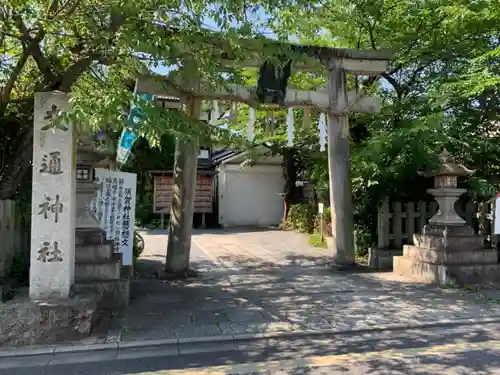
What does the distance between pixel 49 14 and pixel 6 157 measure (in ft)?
8.36

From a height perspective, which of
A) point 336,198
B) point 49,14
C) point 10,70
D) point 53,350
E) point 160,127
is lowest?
point 53,350

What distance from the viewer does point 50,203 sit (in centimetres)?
589

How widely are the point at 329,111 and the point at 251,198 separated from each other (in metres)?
12.2

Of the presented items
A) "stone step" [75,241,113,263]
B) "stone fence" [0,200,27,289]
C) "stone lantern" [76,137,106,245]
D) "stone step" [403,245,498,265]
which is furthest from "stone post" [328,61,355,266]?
"stone fence" [0,200,27,289]

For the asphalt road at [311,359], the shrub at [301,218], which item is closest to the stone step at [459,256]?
the asphalt road at [311,359]

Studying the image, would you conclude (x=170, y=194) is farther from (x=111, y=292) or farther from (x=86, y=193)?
(x=111, y=292)

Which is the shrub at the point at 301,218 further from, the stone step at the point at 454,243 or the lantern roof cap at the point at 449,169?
the lantern roof cap at the point at 449,169

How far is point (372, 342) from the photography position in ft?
18.6

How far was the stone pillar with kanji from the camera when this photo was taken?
585cm

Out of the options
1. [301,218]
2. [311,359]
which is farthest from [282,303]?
[301,218]

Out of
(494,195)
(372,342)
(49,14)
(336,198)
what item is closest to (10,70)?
(49,14)

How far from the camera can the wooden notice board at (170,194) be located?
20.4 meters

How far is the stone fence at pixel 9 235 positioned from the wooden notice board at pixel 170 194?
41.2 ft

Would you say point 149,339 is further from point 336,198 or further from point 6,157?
point 336,198
